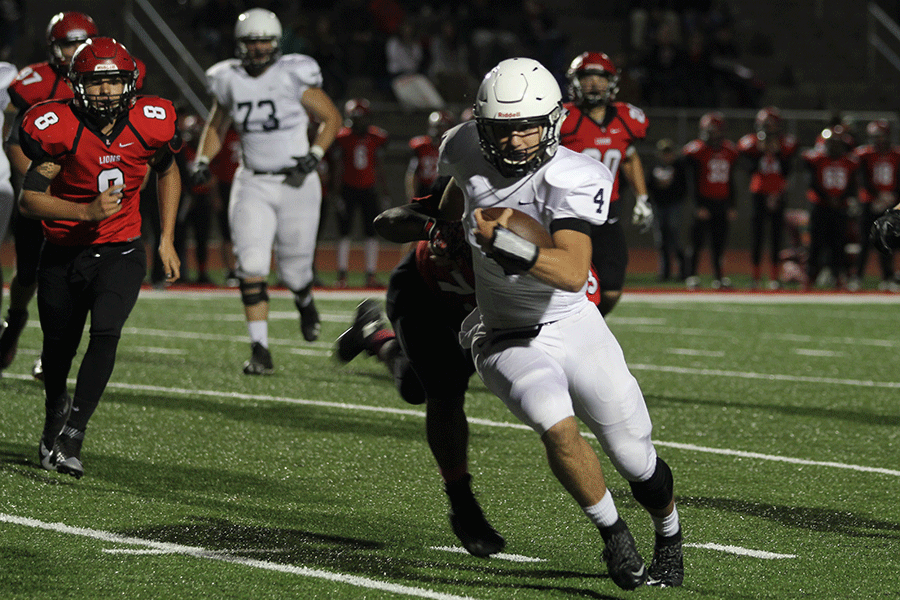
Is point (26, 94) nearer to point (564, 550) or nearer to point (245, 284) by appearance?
point (245, 284)

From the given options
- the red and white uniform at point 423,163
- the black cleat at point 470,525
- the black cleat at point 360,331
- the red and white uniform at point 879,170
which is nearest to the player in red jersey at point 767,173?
the red and white uniform at point 879,170

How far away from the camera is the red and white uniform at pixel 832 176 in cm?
1495

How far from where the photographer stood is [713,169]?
50.8 feet

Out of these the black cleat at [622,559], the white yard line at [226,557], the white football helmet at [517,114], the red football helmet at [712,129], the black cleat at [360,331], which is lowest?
the white yard line at [226,557]

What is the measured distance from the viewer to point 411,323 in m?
4.27

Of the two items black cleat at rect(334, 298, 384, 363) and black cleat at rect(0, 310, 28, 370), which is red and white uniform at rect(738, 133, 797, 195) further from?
black cleat at rect(334, 298, 384, 363)

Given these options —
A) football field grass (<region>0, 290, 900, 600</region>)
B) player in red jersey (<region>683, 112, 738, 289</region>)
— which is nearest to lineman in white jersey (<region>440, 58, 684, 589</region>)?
football field grass (<region>0, 290, 900, 600</region>)

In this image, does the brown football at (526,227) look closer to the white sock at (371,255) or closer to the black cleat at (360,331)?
the black cleat at (360,331)

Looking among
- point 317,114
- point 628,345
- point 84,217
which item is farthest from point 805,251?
point 84,217

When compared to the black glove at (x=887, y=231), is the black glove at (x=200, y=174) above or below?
below

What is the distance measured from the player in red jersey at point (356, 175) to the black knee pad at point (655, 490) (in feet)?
35.7

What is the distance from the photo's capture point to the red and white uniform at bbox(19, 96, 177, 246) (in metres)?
4.95

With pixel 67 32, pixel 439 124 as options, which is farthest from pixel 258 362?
pixel 439 124

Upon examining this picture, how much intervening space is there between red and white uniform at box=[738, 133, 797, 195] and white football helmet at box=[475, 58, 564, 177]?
12.2 metres
